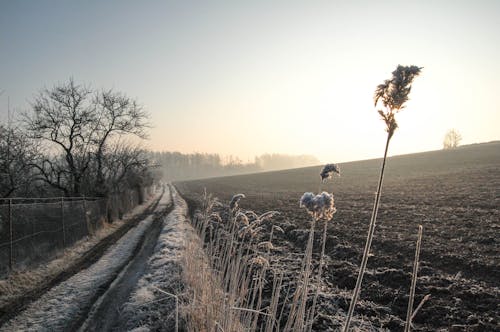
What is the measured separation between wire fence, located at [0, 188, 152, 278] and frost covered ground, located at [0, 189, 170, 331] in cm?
186

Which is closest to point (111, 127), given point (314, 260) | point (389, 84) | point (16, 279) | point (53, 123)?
point (53, 123)

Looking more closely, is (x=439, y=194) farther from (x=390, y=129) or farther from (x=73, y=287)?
(x=390, y=129)

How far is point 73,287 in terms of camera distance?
9445 millimetres

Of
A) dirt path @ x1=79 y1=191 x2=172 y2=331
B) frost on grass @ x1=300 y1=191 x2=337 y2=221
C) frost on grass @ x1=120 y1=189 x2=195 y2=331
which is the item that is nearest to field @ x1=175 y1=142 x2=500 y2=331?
frost on grass @ x1=120 y1=189 x2=195 y2=331

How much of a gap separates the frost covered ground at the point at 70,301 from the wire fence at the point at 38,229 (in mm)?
1859

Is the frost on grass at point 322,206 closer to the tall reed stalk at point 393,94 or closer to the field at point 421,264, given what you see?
the tall reed stalk at point 393,94

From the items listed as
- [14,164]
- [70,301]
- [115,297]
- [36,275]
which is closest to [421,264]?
[115,297]

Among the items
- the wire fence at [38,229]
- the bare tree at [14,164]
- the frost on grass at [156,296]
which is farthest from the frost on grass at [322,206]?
the bare tree at [14,164]

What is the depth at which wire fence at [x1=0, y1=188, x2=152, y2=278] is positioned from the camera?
10.7 metres

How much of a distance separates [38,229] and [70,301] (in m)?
5.68

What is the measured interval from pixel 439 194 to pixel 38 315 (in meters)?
24.1

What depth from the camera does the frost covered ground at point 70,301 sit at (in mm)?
6977

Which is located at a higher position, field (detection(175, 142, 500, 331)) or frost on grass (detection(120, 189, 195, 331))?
frost on grass (detection(120, 189, 195, 331))

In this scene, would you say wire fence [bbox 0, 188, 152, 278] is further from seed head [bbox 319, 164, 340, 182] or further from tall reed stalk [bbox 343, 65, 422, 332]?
tall reed stalk [bbox 343, 65, 422, 332]
